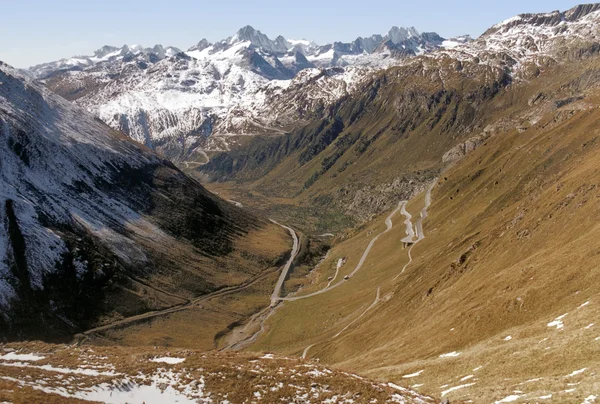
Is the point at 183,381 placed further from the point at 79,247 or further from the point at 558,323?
the point at 79,247

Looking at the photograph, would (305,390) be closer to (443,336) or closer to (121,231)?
(443,336)

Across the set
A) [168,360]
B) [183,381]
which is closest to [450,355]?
[183,381]

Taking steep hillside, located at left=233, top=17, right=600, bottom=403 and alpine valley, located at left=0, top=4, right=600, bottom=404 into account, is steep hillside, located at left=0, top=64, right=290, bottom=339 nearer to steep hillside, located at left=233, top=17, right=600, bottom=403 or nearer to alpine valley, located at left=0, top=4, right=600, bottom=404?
alpine valley, located at left=0, top=4, right=600, bottom=404

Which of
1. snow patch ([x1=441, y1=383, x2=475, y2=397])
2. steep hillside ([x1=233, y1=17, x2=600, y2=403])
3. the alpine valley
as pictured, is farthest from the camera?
the alpine valley

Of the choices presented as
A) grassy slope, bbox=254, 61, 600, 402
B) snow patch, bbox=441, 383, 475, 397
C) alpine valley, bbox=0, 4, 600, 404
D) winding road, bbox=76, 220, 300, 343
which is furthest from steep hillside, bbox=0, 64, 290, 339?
snow patch, bbox=441, 383, 475, 397

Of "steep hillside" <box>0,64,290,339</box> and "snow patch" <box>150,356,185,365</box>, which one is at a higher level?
"steep hillside" <box>0,64,290,339</box>

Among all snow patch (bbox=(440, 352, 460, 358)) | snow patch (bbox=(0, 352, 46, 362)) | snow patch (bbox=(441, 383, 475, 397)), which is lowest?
snow patch (bbox=(0, 352, 46, 362))

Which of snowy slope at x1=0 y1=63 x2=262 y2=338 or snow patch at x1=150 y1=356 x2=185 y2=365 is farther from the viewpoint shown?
snowy slope at x1=0 y1=63 x2=262 y2=338

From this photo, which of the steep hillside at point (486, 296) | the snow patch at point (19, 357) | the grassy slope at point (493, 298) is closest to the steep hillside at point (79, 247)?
the steep hillside at point (486, 296)
